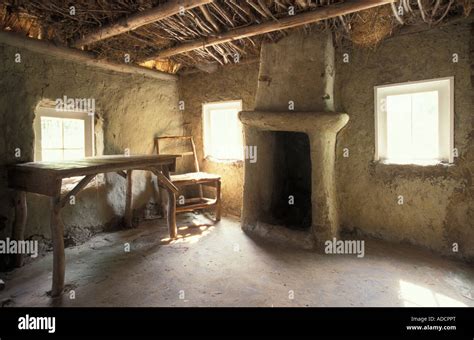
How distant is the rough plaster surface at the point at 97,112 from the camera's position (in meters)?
3.15

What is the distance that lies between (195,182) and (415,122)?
290 cm

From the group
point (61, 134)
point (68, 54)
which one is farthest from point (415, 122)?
point (61, 134)

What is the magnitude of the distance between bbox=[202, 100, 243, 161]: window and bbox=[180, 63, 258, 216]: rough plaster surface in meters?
0.11

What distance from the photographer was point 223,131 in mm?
5191

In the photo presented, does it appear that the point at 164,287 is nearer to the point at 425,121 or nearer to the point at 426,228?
the point at 426,228

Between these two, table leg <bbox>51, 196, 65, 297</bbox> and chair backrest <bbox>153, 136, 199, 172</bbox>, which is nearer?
table leg <bbox>51, 196, 65, 297</bbox>

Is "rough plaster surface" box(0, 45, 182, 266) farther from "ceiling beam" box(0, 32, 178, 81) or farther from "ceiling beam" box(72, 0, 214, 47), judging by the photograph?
"ceiling beam" box(72, 0, 214, 47)

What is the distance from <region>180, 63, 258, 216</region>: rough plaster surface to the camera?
4668mm

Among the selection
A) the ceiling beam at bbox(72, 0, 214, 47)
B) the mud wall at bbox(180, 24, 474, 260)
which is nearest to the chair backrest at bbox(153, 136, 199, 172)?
the ceiling beam at bbox(72, 0, 214, 47)

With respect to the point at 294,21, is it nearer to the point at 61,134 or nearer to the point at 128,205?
the point at 61,134

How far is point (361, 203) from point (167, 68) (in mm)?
3768

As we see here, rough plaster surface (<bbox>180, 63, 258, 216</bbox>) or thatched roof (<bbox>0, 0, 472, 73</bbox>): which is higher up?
thatched roof (<bbox>0, 0, 472, 73</bbox>)

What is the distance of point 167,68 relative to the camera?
5.14 m

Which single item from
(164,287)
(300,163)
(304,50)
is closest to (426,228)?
(300,163)
